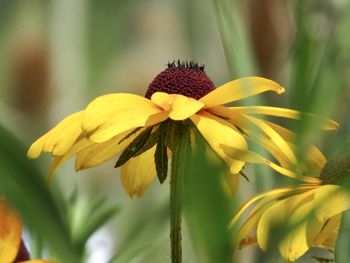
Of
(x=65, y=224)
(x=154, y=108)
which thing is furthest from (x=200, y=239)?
(x=154, y=108)

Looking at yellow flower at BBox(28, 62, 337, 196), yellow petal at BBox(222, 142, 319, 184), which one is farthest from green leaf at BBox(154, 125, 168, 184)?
yellow petal at BBox(222, 142, 319, 184)

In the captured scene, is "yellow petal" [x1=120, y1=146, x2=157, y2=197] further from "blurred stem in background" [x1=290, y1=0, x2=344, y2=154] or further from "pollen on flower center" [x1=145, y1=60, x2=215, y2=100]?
"blurred stem in background" [x1=290, y1=0, x2=344, y2=154]

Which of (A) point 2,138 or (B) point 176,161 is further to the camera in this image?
(B) point 176,161

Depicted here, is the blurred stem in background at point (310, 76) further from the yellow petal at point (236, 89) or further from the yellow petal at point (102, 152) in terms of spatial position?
the yellow petal at point (102, 152)

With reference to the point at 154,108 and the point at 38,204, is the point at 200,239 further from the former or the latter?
the point at 154,108

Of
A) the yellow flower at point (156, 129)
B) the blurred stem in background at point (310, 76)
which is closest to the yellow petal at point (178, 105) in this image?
the yellow flower at point (156, 129)
